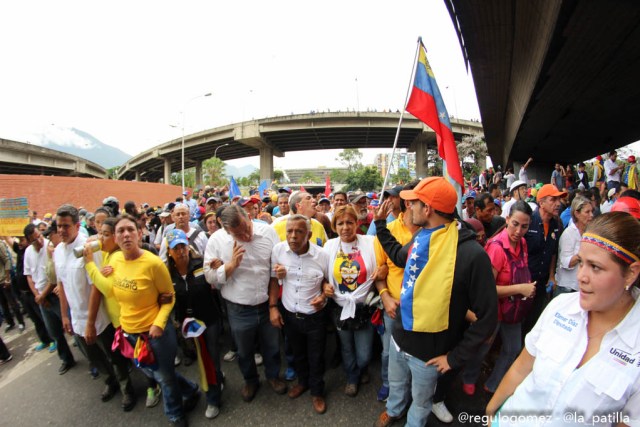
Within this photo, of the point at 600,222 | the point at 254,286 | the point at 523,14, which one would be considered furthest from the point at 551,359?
the point at 523,14

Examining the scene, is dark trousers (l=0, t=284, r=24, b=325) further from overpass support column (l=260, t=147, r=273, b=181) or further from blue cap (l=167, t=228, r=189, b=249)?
overpass support column (l=260, t=147, r=273, b=181)

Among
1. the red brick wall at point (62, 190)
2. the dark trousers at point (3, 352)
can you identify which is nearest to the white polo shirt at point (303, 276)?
the dark trousers at point (3, 352)

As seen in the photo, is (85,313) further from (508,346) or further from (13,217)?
(508,346)

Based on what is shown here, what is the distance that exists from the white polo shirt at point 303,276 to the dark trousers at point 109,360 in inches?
75.1

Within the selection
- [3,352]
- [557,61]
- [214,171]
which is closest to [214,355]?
[3,352]

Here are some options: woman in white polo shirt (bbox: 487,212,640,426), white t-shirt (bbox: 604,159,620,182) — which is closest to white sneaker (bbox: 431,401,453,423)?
woman in white polo shirt (bbox: 487,212,640,426)

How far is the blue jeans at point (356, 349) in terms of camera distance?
2.76 metres

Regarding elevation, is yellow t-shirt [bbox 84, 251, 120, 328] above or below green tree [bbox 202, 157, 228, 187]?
below

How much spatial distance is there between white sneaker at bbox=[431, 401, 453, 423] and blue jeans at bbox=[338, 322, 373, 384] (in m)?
0.68

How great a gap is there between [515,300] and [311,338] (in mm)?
1869

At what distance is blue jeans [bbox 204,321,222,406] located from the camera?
107 inches

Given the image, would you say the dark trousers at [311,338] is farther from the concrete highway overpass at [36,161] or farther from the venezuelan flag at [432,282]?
the concrete highway overpass at [36,161]

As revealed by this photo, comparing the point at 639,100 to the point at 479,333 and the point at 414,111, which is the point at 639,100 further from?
the point at 479,333

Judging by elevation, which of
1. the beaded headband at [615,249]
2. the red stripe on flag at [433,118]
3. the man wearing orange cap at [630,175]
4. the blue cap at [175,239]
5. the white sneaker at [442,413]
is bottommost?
the white sneaker at [442,413]
